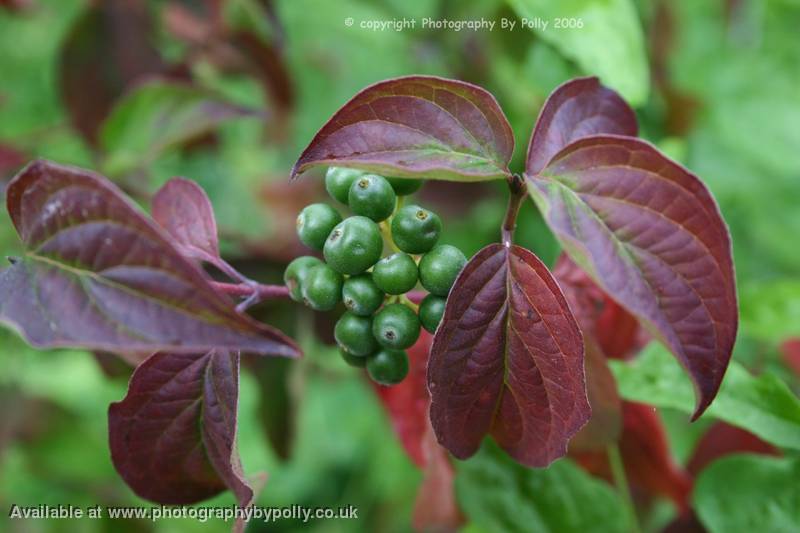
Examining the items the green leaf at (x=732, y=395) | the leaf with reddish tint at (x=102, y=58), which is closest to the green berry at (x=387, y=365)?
the green leaf at (x=732, y=395)

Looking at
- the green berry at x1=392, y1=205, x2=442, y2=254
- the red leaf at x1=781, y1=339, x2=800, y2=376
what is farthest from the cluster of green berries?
the red leaf at x1=781, y1=339, x2=800, y2=376

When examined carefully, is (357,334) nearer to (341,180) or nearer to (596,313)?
(341,180)

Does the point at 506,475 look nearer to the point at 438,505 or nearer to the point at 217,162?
the point at 438,505

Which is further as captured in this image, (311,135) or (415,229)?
(311,135)

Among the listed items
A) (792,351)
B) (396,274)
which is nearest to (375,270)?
Answer: (396,274)

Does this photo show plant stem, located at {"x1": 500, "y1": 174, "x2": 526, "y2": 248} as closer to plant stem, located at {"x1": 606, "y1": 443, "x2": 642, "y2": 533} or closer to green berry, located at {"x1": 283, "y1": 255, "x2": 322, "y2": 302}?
green berry, located at {"x1": 283, "y1": 255, "x2": 322, "y2": 302}

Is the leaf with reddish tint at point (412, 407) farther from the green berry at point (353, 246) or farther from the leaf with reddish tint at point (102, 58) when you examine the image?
the leaf with reddish tint at point (102, 58)
